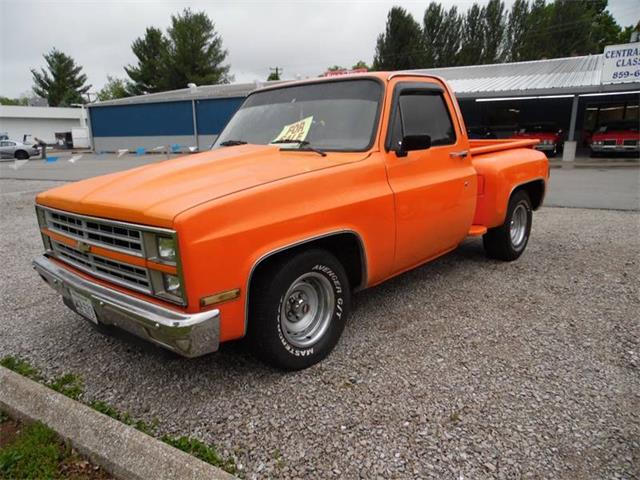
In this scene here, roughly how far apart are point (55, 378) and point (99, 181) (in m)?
1.40

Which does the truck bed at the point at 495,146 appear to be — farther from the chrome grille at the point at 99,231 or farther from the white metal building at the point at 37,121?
the white metal building at the point at 37,121

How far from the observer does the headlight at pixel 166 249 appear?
239 centimetres

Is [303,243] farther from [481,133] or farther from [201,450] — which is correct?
[481,133]

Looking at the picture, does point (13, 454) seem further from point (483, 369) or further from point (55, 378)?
point (483, 369)

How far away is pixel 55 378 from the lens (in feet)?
10.3

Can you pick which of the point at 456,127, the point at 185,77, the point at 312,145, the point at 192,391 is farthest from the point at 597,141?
the point at 185,77

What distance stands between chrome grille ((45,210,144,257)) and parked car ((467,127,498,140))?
74.3 feet

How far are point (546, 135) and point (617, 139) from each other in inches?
108

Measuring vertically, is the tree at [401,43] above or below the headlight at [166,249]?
above

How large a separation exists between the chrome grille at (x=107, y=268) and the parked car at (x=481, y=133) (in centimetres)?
2266

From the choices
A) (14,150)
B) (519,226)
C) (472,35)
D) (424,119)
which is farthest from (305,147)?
(472,35)

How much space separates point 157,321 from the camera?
242 cm

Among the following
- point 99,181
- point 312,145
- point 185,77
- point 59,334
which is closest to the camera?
point 99,181

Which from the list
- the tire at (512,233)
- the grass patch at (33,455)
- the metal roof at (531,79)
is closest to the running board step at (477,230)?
the tire at (512,233)
